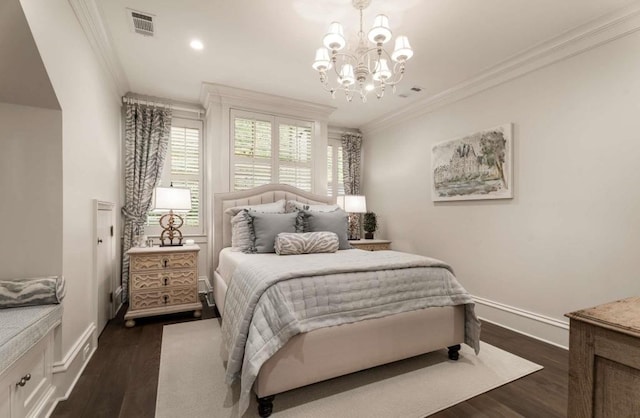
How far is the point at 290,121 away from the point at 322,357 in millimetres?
3287

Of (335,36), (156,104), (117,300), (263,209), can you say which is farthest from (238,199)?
(335,36)

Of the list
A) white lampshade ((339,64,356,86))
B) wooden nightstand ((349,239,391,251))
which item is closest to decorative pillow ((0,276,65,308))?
white lampshade ((339,64,356,86))

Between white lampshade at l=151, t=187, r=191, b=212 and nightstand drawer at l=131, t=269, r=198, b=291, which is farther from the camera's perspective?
white lampshade at l=151, t=187, r=191, b=212

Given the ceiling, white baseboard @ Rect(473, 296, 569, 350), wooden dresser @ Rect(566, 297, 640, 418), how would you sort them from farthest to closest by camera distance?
white baseboard @ Rect(473, 296, 569, 350) < the ceiling < wooden dresser @ Rect(566, 297, 640, 418)

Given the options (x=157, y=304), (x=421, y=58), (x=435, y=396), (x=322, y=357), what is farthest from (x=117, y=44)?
(x=435, y=396)

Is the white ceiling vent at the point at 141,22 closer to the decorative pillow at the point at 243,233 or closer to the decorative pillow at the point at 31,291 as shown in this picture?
the decorative pillow at the point at 243,233

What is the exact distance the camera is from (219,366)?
7.35 feet

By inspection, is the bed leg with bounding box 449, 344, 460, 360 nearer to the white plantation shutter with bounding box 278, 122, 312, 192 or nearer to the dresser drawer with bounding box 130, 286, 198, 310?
the dresser drawer with bounding box 130, 286, 198, 310

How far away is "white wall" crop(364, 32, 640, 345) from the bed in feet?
3.57

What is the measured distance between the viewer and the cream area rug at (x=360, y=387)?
174 centimetres

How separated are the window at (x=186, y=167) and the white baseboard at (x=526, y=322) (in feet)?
12.3

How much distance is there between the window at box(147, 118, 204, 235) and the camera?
13.3 ft

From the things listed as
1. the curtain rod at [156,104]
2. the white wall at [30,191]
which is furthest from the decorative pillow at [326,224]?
the curtain rod at [156,104]

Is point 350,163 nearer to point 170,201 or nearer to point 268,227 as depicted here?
point 268,227
